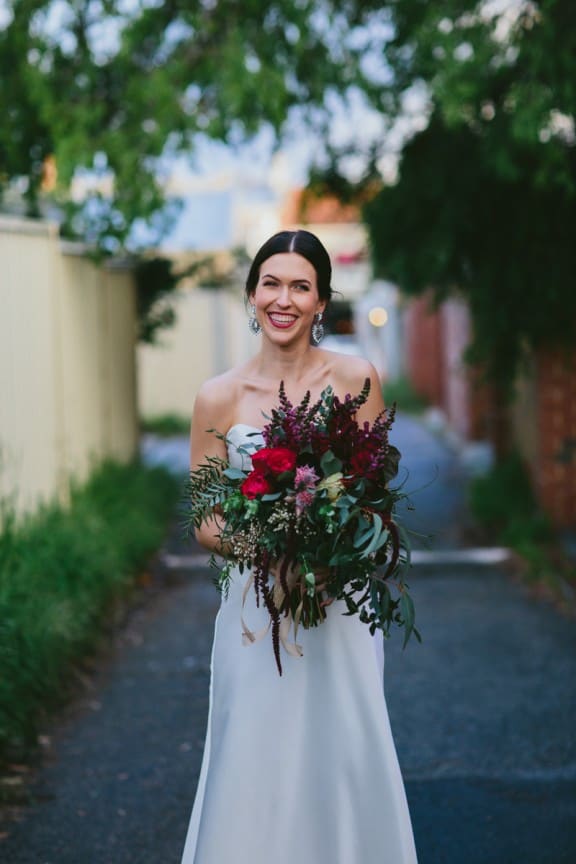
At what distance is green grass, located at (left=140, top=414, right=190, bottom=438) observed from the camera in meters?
21.5

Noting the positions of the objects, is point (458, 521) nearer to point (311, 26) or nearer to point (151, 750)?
point (311, 26)

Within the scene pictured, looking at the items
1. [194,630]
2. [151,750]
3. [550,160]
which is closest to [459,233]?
[550,160]

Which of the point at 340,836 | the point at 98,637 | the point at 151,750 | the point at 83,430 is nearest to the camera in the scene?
the point at 340,836

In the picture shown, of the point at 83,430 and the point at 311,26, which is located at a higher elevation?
→ the point at 311,26

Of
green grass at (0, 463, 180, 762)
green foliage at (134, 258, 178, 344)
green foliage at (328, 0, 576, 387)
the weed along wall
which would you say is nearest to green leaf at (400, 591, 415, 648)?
green grass at (0, 463, 180, 762)

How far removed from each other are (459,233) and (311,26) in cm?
199

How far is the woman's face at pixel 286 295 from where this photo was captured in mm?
3617

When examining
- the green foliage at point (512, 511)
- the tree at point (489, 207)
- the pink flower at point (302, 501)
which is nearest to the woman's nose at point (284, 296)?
the pink flower at point (302, 501)

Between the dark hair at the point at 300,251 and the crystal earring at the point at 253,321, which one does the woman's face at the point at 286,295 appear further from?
the crystal earring at the point at 253,321

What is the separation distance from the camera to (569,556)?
30.6 ft

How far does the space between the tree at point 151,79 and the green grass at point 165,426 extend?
11925 millimetres

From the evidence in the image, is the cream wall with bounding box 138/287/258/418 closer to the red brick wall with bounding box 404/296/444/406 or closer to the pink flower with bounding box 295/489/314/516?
the red brick wall with bounding box 404/296/444/406

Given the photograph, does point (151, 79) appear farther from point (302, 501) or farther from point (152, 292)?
point (302, 501)

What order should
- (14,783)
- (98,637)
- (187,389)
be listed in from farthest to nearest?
(187,389) → (98,637) → (14,783)
